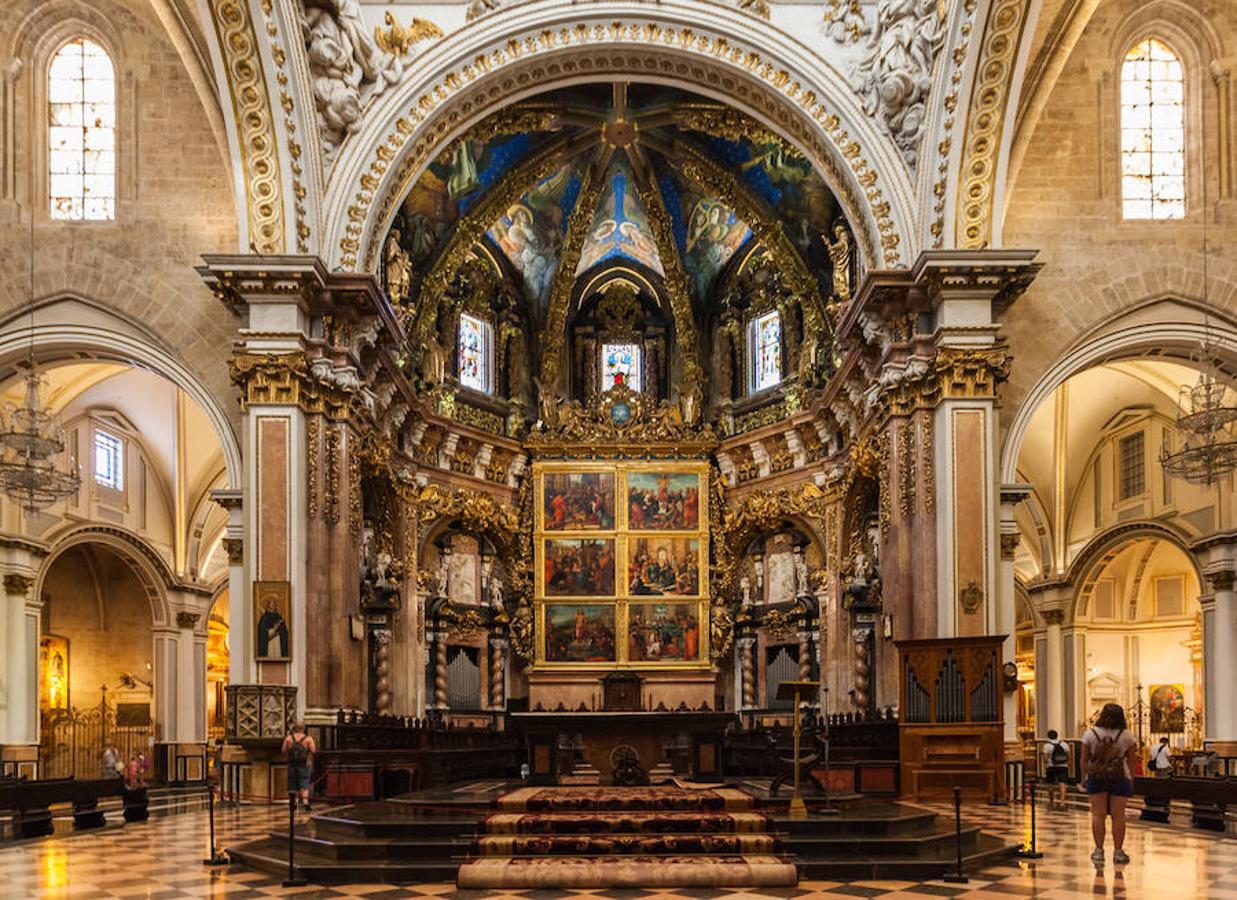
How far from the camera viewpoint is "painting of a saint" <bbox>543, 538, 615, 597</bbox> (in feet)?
96.7

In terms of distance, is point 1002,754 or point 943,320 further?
point 943,320

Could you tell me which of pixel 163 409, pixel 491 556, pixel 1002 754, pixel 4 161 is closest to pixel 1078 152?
pixel 1002 754

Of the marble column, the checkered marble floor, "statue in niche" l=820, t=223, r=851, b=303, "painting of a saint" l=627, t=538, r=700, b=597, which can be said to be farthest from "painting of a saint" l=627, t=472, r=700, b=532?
the checkered marble floor

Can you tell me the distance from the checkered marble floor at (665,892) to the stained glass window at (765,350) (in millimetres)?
16143

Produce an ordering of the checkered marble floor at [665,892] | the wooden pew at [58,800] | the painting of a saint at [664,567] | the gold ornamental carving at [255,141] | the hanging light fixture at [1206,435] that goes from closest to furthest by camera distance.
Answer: the checkered marble floor at [665,892], the wooden pew at [58,800], the hanging light fixture at [1206,435], the gold ornamental carving at [255,141], the painting of a saint at [664,567]

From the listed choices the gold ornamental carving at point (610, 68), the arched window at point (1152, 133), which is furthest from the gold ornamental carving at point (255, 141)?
the arched window at point (1152, 133)

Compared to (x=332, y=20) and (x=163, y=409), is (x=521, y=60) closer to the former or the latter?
(x=332, y=20)

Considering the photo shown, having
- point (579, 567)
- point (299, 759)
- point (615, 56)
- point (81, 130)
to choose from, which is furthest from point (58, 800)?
point (579, 567)

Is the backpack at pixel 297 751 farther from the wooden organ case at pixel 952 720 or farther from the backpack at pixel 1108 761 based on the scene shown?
the backpack at pixel 1108 761

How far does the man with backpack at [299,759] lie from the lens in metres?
16.1

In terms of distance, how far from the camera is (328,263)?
20609mm

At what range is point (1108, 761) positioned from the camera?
11.7 metres

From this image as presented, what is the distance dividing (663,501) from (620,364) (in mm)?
4238

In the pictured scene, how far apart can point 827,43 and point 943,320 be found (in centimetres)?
468
